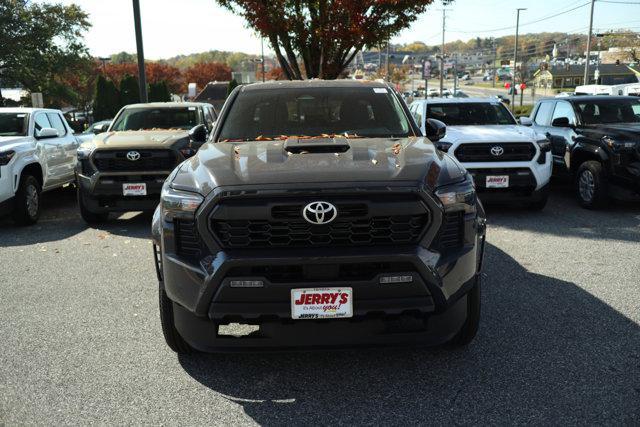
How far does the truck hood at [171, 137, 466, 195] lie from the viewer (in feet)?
10.7

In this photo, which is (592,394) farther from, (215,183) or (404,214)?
(215,183)

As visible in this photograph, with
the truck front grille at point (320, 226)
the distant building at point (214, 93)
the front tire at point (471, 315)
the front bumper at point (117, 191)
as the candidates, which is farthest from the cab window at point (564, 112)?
the distant building at point (214, 93)

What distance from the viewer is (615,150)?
28.2ft

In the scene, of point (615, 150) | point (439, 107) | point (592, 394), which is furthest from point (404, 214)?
point (439, 107)

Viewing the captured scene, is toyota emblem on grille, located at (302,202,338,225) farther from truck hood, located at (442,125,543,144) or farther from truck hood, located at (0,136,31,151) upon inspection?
truck hood, located at (0,136,31,151)

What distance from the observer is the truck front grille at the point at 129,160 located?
8336 millimetres

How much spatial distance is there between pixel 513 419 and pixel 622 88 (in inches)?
1340

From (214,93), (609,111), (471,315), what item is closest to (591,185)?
(609,111)

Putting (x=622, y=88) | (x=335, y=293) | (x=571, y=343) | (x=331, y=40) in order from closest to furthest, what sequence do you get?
(x=335, y=293)
(x=571, y=343)
(x=331, y=40)
(x=622, y=88)

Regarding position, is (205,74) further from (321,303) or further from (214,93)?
(321,303)

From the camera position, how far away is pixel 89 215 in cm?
866

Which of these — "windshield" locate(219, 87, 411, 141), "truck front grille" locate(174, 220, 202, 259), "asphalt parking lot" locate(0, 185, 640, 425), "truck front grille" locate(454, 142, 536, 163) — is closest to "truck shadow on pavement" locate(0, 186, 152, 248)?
"asphalt parking lot" locate(0, 185, 640, 425)

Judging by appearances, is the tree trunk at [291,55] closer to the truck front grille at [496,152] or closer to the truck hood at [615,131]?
the truck front grille at [496,152]

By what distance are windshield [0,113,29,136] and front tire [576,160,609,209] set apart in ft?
28.2
